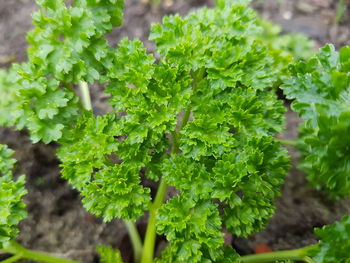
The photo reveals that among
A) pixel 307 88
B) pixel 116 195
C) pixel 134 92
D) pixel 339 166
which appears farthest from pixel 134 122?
pixel 339 166

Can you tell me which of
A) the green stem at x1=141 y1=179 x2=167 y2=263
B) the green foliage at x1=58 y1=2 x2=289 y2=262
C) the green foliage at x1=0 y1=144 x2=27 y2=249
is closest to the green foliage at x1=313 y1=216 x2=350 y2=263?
the green foliage at x1=58 y1=2 x2=289 y2=262

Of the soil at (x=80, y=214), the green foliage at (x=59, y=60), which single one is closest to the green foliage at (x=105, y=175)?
the green foliage at (x=59, y=60)

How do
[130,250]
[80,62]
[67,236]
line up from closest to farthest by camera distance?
1. [80,62]
2. [130,250]
3. [67,236]

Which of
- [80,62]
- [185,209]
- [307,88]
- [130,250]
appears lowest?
[130,250]

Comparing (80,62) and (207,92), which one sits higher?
(80,62)

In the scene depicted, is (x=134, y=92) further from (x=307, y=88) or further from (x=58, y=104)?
(x=307, y=88)

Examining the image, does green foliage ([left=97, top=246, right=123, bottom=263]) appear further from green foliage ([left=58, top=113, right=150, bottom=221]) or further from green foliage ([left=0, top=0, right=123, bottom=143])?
green foliage ([left=0, top=0, right=123, bottom=143])
